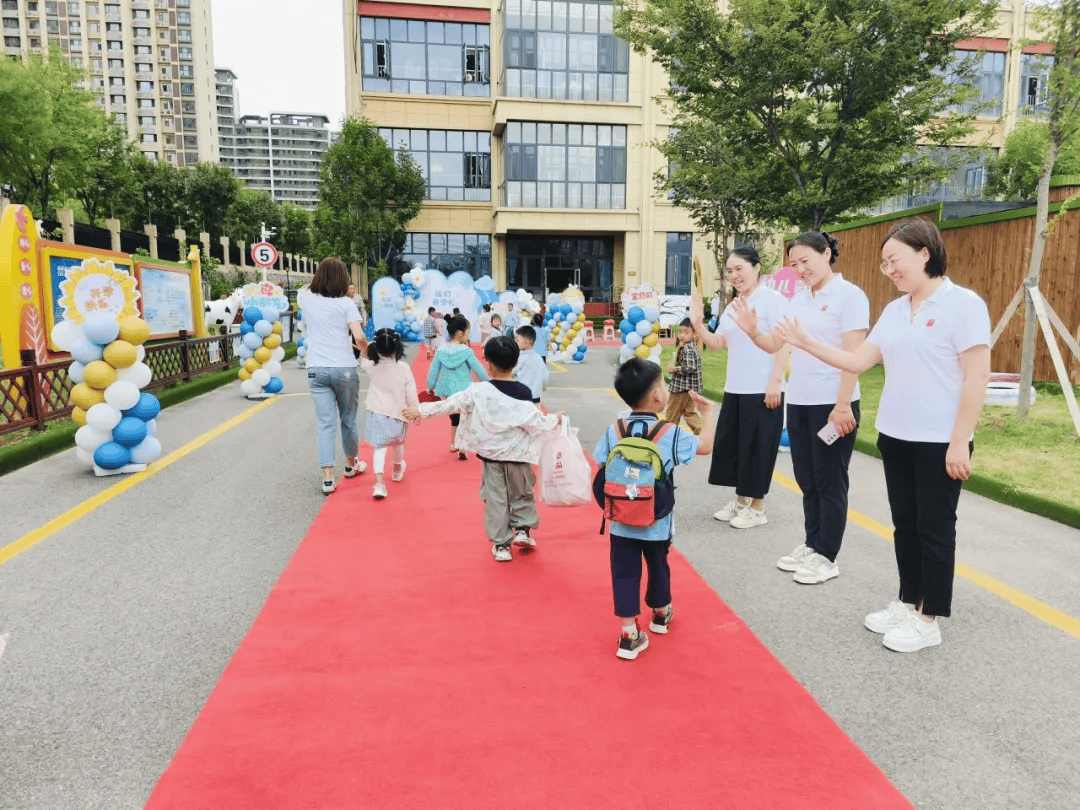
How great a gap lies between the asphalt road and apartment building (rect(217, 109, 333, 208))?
195m

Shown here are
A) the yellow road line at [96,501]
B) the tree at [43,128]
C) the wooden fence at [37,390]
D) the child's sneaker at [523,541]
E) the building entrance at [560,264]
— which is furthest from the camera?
the building entrance at [560,264]

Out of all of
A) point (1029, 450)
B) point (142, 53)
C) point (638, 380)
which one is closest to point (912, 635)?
point (638, 380)

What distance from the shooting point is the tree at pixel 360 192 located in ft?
105

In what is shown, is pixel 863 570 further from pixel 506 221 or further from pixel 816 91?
pixel 506 221

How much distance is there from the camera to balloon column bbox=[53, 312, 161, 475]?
6898 mm

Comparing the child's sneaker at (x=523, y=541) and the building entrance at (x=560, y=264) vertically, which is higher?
the building entrance at (x=560, y=264)

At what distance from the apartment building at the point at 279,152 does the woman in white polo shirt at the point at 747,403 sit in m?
196

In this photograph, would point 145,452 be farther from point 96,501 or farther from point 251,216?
point 251,216

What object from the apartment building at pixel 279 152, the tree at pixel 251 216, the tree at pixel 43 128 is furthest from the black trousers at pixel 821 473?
the apartment building at pixel 279 152

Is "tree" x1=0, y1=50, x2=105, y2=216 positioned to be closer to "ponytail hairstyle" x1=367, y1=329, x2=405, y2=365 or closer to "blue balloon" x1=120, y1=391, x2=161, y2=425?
"blue balloon" x1=120, y1=391, x2=161, y2=425

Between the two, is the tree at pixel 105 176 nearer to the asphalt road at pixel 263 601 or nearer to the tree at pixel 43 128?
the tree at pixel 43 128

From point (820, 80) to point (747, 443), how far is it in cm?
1029

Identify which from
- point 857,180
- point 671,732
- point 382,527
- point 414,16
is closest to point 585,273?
point 414,16

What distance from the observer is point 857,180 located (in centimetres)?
1343
